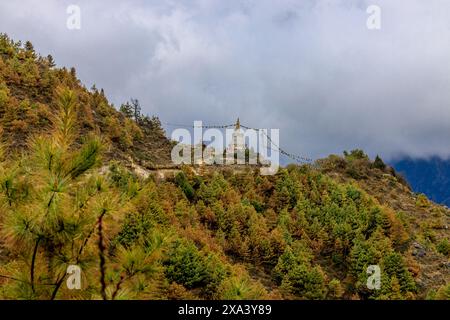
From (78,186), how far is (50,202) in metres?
0.52

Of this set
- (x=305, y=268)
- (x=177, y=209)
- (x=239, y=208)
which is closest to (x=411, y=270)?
(x=305, y=268)

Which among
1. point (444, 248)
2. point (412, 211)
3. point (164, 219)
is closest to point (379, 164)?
point (412, 211)

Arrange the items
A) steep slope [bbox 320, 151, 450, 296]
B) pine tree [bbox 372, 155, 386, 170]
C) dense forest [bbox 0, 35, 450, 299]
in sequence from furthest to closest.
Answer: pine tree [bbox 372, 155, 386, 170]
steep slope [bbox 320, 151, 450, 296]
dense forest [bbox 0, 35, 450, 299]

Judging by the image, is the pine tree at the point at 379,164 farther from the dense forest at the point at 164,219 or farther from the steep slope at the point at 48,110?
A: the steep slope at the point at 48,110

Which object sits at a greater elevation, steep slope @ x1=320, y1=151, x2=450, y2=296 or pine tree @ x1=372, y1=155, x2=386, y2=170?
pine tree @ x1=372, y1=155, x2=386, y2=170

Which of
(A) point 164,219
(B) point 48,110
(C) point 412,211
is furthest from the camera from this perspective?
(C) point 412,211

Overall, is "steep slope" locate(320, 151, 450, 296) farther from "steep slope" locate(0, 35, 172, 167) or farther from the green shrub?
"steep slope" locate(0, 35, 172, 167)

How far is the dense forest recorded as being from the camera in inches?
233

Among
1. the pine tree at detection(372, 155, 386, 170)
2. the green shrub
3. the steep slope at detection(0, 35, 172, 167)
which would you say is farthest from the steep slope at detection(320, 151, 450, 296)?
the steep slope at detection(0, 35, 172, 167)

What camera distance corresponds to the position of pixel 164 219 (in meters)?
20.2

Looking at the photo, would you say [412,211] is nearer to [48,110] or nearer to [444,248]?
[444,248]

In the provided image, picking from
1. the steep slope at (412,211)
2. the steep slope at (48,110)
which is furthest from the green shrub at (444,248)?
the steep slope at (48,110)
